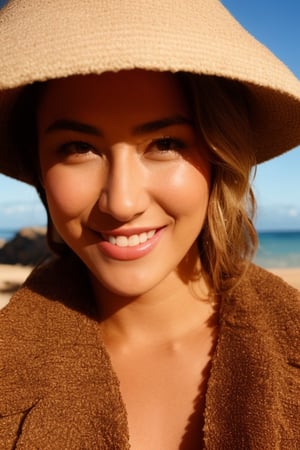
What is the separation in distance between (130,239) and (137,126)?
320 mm

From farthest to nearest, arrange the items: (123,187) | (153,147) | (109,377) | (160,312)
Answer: (160,312), (109,377), (153,147), (123,187)

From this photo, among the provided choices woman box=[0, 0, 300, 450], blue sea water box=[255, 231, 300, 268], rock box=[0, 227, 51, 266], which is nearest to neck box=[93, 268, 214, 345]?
woman box=[0, 0, 300, 450]

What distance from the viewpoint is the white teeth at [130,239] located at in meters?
1.61

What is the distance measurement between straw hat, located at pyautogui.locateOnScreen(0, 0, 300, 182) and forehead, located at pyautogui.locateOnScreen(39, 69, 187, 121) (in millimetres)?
216

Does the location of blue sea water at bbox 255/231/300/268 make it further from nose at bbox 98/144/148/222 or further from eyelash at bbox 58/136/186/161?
nose at bbox 98/144/148/222

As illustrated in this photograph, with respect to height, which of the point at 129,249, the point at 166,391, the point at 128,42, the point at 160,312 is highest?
the point at 128,42

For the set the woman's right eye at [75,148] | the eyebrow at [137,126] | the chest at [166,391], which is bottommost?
the chest at [166,391]

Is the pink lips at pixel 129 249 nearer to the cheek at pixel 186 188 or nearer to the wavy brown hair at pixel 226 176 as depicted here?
the cheek at pixel 186 188

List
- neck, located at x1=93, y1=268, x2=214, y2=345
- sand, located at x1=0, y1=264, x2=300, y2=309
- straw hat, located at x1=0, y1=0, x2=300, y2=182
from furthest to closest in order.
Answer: sand, located at x1=0, y1=264, x2=300, y2=309 < neck, located at x1=93, y1=268, x2=214, y2=345 < straw hat, located at x1=0, y1=0, x2=300, y2=182

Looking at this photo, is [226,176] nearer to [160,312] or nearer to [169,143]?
[169,143]

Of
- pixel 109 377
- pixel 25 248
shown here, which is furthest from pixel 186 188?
pixel 25 248

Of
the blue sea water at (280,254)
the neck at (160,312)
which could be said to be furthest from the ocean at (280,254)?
the neck at (160,312)

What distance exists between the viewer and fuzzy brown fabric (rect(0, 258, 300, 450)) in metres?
1.53

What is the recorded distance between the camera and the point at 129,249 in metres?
1.62
